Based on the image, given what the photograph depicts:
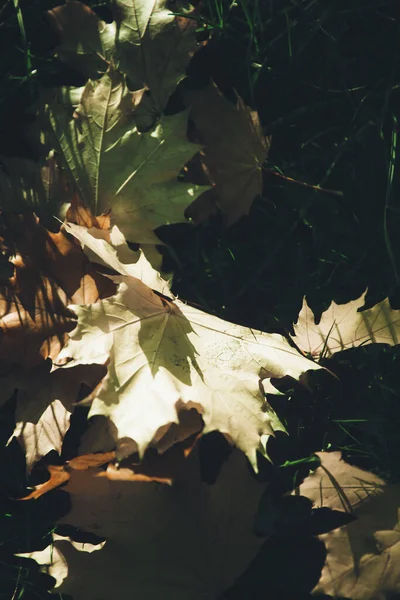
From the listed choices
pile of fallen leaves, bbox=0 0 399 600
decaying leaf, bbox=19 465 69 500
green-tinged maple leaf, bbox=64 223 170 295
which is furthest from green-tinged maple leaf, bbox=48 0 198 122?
decaying leaf, bbox=19 465 69 500

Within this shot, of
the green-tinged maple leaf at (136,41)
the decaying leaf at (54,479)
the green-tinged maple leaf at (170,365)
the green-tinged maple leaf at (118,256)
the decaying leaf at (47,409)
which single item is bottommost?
the decaying leaf at (54,479)

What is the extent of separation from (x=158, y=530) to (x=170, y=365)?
0.30 m

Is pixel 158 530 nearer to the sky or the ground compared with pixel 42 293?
nearer to the ground

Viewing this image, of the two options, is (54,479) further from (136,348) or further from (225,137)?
(225,137)

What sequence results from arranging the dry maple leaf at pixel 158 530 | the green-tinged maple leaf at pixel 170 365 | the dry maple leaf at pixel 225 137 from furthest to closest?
the dry maple leaf at pixel 225 137 < the dry maple leaf at pixel 158 530 < the green-tinged maple leaf at pixel 170 365

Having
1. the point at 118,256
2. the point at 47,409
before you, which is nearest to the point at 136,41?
the point at 118,256

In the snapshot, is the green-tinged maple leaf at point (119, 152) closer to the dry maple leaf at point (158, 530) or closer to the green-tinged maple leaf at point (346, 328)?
the green-tinged maple leaf at point (346, 328)

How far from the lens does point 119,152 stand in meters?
1.06

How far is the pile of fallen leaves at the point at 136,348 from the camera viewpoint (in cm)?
94

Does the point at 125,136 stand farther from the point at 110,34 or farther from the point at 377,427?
the point at 377,427

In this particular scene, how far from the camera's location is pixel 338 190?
1.24m

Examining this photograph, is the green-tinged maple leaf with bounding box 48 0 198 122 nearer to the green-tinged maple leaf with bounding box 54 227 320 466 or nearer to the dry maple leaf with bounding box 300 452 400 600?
the green-tinged maple leaf with bounding box 54 227 320 466

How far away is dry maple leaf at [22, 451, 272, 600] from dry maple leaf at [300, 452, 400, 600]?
5.6 inches

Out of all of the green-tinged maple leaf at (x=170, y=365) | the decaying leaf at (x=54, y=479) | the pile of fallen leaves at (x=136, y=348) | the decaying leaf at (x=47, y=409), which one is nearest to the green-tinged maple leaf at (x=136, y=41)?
the pile of fallen leaves at (x=136, y=348)
